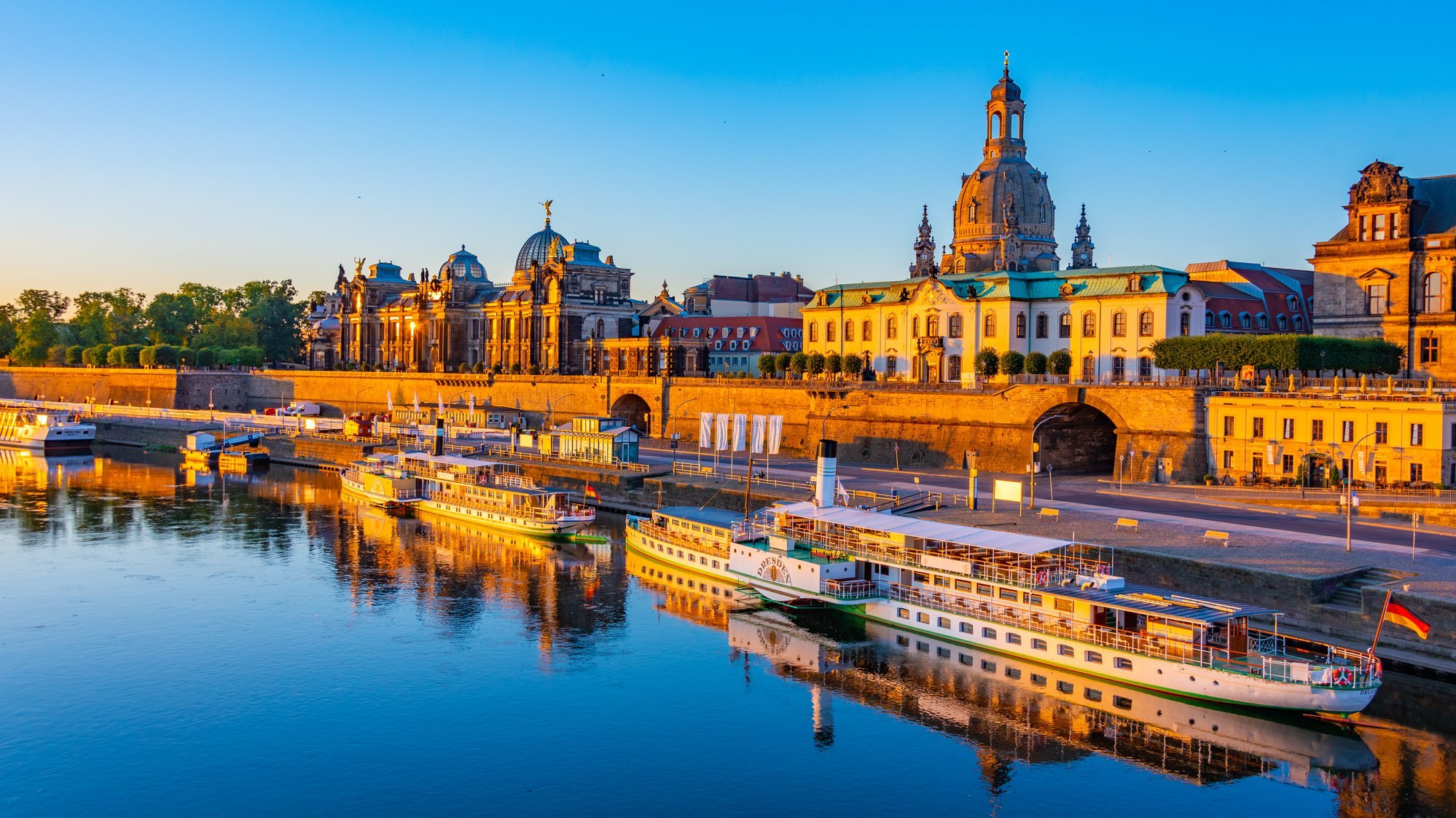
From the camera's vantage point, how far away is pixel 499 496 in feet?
202

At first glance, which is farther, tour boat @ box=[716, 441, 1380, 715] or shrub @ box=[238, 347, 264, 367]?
shrub @ box=[238, 347, 264, 367]

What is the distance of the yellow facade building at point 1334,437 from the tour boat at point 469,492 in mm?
31426

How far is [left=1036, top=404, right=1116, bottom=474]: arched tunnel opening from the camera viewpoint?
67812 mm

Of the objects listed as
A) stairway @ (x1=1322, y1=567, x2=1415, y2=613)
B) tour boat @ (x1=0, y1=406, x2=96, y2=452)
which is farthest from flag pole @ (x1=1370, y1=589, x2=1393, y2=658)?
tour boat @ (x1=0, y1=406, x2=96, y2=452)

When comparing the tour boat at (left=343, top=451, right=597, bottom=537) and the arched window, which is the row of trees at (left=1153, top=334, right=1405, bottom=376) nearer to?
the arched window

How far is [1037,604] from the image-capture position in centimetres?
3662

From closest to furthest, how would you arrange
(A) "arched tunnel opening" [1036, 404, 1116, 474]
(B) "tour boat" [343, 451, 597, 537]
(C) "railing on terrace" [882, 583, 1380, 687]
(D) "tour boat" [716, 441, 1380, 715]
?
(C) "railing on terrace" [882, 583, 1380, 687] → (D) "tour boat" [716, 441, 1380, 715] → (B) "tour boat" [343, 451, 597, 537] → (A) "arched tunnel opening" [1036, 404, 1116, 474]

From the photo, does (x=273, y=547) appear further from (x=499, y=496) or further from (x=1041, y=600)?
(x=1041, y=600)

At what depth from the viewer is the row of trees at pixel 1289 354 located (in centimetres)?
6062

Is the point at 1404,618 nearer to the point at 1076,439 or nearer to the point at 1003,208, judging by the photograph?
the point at 1076,439

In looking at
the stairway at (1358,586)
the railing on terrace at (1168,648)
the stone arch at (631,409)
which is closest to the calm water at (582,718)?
the railing on terrace at (1168,648)

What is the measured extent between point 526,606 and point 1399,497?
3548cm

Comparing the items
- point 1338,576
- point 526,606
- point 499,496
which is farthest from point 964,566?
point 499,496

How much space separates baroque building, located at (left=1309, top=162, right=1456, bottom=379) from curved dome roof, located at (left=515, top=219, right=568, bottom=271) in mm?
83740
